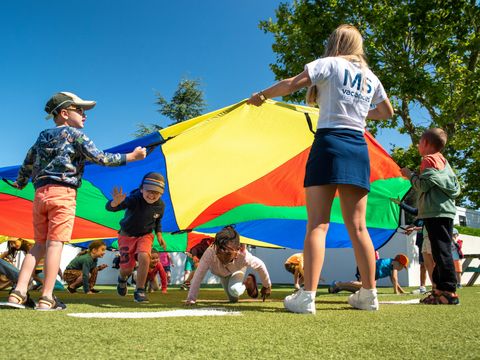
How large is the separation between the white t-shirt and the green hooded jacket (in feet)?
4.22

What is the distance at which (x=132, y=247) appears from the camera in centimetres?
436

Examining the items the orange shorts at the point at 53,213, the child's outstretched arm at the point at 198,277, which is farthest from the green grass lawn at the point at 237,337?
the child's outstretched arm at the point at 198,277

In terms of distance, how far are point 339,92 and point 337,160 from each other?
417 millimetres

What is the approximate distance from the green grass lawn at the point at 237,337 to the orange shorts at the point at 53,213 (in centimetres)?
62

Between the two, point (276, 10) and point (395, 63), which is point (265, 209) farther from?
point (276, 10)

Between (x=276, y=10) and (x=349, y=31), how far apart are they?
10.6 meters

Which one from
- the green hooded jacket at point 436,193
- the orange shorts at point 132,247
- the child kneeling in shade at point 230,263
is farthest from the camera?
the orange shorts at point 132,247

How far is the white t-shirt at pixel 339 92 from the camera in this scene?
2623 mm

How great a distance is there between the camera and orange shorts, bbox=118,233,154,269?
4199mm

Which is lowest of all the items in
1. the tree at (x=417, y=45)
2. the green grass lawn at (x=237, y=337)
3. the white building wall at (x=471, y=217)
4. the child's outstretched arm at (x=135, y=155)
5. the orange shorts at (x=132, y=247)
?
the green grass lawn at (x=237, y=337)

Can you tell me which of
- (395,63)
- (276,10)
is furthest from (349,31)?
(276,10)

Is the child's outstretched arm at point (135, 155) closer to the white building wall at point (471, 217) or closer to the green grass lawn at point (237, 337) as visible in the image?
the green grass lawn at point (237, 337)

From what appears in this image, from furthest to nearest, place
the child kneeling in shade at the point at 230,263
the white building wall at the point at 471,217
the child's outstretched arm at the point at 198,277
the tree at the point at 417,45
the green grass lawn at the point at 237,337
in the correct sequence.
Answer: the white building wall at the point at 471,217 < the tree at the point at 417,45 < the child kneeling in shade at the point at 230,263 < the child's outstretched arm at the point at 198,277 < the green grass lawn at the point at 237,337

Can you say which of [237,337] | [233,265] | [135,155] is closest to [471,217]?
[233,265]
